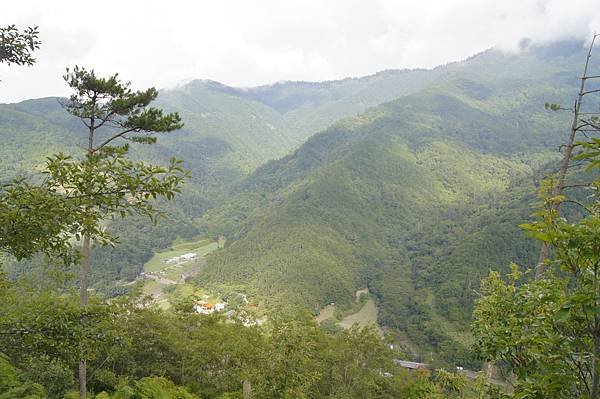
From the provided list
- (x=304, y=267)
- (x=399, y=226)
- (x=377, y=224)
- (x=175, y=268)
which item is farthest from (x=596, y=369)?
(x=399, y=226)

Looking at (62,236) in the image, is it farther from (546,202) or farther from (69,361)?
(546,202)

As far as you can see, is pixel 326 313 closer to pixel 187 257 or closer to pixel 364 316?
pixel 364 316

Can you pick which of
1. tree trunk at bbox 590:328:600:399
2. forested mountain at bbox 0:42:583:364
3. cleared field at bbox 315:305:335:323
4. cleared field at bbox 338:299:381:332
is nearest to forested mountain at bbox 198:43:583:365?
forested mountain at bbox 0:42:583:364

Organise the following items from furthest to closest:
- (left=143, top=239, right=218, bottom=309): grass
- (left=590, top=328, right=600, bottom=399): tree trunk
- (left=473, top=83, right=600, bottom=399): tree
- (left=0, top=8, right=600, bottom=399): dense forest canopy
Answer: (left=143, top=239, right=218, bottom=309): grass
(left=0, top=8, right=600, bottom=399): dense forest canopy
(left=590, top=328, right=600, bottom=399): tree trunk
(left=473, top=83, right=600, bottom=399): tree

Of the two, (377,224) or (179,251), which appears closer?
(377,224)

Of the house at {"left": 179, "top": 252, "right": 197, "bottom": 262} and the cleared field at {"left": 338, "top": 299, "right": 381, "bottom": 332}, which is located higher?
the house at {"left": 179, "top": 252, "right": 197, "bottom": 262}

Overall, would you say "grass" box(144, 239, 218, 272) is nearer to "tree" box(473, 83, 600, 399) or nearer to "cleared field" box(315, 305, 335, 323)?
"cleared field" box(315, 305, 335, 323)

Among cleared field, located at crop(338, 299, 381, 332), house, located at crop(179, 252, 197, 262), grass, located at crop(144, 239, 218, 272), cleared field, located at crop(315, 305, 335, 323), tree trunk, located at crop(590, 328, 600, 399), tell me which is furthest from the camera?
house, located at crop(179, 252, 197, 262)

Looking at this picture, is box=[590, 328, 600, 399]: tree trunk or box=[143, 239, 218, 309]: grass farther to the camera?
box=[143, 239, 218, 309]: grass

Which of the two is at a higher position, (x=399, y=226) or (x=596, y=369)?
(x=596, y=369)

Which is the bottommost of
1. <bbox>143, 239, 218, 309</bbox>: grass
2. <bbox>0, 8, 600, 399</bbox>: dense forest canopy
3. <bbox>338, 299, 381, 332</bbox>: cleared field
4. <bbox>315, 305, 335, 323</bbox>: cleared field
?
<bbox>338, 299, 381, 332</bbox>: cleared field

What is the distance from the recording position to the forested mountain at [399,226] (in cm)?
8131

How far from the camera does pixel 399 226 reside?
132375mm

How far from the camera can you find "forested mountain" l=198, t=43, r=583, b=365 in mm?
81312
